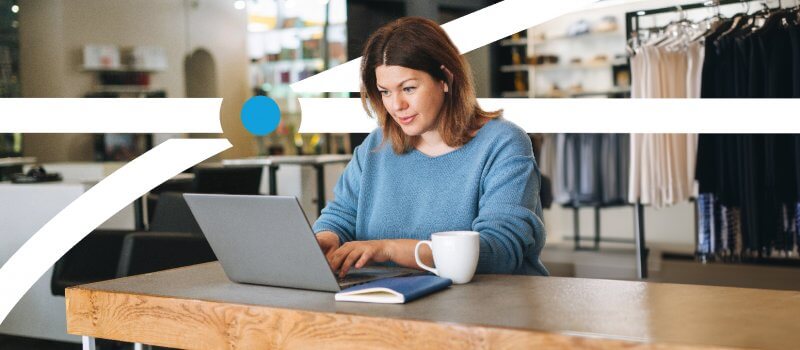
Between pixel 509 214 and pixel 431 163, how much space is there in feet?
0.95

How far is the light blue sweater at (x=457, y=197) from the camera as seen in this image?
77.1 inches

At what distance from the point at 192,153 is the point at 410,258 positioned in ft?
13.0

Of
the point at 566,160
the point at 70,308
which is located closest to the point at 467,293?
the point at 70,308

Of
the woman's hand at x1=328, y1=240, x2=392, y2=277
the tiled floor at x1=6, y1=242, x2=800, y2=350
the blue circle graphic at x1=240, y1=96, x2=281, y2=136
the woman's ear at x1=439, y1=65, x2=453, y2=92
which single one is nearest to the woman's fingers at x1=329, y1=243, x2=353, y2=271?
the woman's hand at x1=328, y1=240, x2=392, y2=277

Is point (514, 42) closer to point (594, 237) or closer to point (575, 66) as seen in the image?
point (575, 66)

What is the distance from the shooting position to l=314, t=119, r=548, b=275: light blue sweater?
1959mm

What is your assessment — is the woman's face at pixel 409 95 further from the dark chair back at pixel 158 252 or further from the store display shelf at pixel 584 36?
the store display shelf at pixel 584 36

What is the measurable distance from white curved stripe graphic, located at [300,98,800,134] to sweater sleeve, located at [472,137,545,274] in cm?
213

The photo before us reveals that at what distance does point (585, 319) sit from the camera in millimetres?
1337

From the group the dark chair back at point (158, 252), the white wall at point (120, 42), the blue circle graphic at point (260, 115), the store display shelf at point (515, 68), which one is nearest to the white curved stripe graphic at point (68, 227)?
the dark chair back at point (158, 252)

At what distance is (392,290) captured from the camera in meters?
1.51

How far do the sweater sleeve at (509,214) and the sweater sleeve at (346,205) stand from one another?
0.37 m

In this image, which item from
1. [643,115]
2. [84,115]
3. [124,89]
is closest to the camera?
[643,115]

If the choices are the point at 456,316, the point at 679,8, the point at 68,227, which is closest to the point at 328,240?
the point at 456,316
